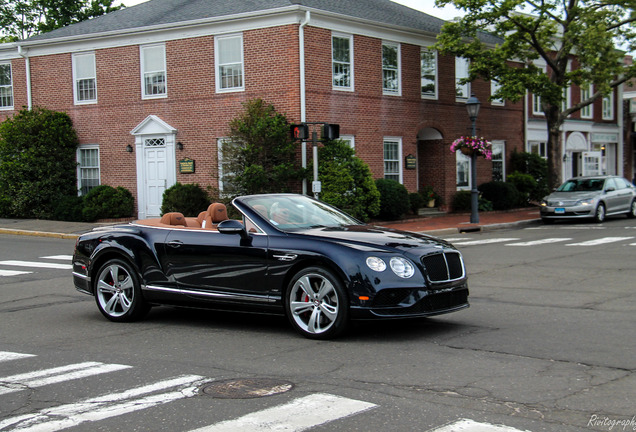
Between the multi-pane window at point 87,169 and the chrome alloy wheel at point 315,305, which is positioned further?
the multi-pane window at point 87,169

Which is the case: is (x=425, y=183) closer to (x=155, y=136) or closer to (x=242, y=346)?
(x=155, y=136)

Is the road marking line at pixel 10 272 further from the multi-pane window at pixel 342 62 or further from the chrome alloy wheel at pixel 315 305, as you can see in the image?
the multi-pane window at pixel 342 62

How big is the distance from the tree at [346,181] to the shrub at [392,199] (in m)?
1.03

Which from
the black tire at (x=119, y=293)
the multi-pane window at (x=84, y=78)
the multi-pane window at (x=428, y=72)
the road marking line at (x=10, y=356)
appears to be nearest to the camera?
the road marking line at (x=10, y=356)

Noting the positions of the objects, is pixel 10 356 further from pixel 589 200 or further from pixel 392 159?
pixel 589 200

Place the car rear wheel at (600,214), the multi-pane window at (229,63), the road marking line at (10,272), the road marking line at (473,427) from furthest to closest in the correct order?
the car rear wheel at (600,214)
the multi-pane window at (229,63)
the road marking line at (10,272)
the road marking line at (473,427)

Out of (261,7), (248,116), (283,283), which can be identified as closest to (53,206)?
(248,116)

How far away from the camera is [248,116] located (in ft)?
75.4

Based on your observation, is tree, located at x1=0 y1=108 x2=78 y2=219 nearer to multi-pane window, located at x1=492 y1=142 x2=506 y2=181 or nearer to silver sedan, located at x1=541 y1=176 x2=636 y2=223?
silver sedan, located at x1=541 y1=176 x2=636 y2=223

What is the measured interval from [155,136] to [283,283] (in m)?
19.0

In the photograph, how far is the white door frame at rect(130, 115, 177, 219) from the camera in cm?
2547

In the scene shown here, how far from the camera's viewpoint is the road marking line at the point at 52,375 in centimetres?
614

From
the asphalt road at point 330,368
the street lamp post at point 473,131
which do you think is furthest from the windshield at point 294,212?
the street lamp post at point 473,131

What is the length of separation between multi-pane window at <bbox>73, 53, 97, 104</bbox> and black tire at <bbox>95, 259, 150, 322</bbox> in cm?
1926
